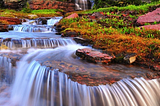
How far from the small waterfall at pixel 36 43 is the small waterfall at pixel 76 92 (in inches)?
127

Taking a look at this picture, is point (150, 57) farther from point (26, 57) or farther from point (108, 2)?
point (108, 2)

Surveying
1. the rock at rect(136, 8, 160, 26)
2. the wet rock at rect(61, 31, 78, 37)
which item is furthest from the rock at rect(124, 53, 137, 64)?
the rock at rect(136, 8, 160, 26)

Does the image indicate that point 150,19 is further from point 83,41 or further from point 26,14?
point 26,14

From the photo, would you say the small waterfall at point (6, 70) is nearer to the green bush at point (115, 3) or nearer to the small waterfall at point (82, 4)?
the green bush at point (115, 3)

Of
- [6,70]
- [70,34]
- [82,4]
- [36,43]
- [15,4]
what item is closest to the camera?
[6,70]

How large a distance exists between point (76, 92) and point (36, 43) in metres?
4.57

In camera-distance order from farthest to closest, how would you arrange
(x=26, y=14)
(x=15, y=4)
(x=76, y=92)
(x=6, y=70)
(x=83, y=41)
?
1. (x=15, y=4)
2. (x=26, y=14)
3. (x=83, y=41)
4. (x=6, y=70)
5. (x=76, y=92)

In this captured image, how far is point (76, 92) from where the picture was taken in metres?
3.28

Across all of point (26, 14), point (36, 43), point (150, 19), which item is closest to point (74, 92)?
point (36, 43)

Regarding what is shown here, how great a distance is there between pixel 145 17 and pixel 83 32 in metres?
4.35

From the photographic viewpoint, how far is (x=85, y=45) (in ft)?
23.6

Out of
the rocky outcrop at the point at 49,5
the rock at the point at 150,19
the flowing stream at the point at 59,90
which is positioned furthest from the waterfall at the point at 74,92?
the rocky outcrop at the point at 49,5

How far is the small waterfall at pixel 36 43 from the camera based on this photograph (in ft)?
21.8

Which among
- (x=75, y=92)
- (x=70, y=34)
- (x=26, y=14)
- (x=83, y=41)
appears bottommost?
(x=75, y=92)
